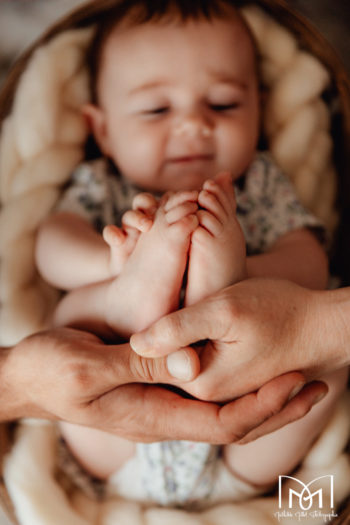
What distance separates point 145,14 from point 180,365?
765 millimetres

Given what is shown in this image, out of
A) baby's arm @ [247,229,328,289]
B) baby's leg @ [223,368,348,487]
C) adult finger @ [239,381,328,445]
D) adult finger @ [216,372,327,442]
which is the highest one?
baby's arm @ [247,229,328,289]

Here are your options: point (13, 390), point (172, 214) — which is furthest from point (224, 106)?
point (13, 390)

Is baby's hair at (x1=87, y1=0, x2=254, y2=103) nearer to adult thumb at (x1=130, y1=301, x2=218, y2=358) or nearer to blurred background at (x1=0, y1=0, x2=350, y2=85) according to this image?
blurred background at (x1=0, y1=0, x2=350, y2=85)

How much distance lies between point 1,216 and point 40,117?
0.23m

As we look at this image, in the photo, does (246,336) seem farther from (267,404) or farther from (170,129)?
(170,129)

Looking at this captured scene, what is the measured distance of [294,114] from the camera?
1.24m

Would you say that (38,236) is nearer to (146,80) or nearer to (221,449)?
(146,80)

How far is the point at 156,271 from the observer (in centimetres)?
73

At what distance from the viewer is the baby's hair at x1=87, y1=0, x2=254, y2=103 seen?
1.08 m

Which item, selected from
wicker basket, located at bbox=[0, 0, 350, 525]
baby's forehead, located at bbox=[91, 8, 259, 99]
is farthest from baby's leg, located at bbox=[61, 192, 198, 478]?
wicker basket, located at bbox=[0, 0, 350, 525]

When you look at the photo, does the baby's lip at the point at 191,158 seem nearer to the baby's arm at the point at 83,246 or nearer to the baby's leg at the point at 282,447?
the baby's arm at the point at 83,246

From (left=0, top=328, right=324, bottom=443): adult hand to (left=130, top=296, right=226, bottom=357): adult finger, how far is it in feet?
0.12

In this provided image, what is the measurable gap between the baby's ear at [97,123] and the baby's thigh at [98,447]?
618 mm

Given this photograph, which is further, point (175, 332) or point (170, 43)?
point (170, 43)
